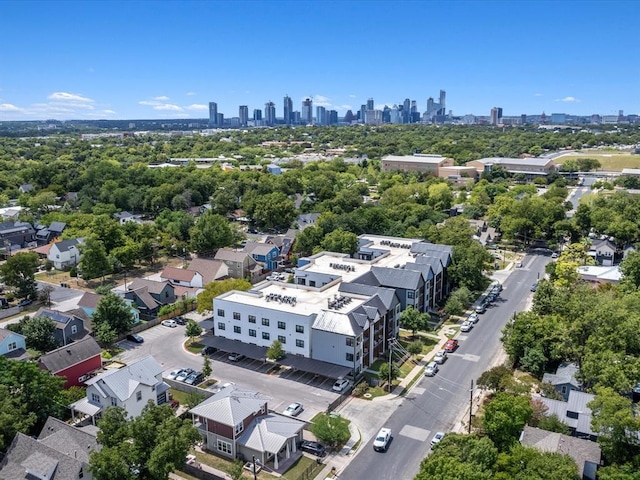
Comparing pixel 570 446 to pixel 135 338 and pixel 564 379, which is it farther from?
pixel 135 338

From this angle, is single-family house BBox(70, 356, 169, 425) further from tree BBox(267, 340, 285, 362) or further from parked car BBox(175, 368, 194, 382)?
tree BBox(267, 340, 285, 362)

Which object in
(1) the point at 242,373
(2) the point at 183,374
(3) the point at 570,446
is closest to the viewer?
(3) the point at 570,446

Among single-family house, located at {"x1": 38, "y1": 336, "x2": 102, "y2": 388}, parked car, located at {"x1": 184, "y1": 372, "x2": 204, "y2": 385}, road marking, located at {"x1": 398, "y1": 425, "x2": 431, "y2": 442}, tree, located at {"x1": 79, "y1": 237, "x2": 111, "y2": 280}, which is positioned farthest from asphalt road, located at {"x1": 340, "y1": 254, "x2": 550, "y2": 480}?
tree, located at {"x1": 79, "y1": 237, "x2": 111, "y2": 280}

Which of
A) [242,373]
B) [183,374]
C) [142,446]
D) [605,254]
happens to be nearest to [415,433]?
[242,373]

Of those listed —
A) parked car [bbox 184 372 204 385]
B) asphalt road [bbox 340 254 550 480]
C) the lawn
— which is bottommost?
asphalt road [bbox 340 254 550 480]

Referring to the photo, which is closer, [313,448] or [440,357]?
[313,448]
